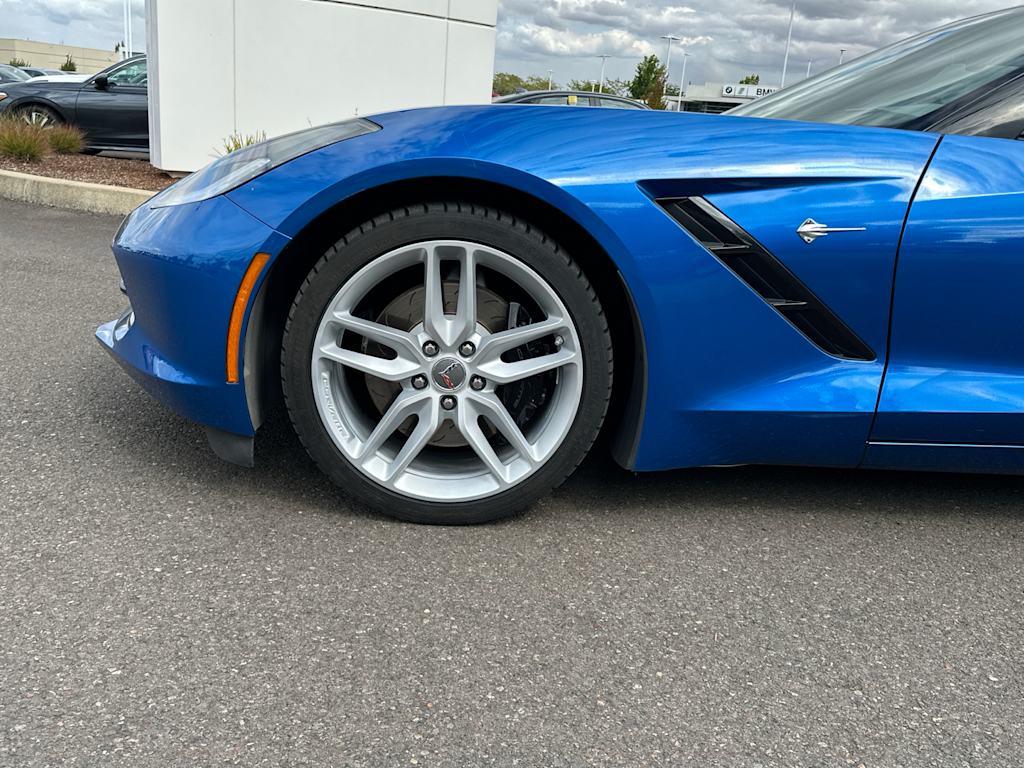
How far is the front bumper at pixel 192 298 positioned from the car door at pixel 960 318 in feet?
4.83

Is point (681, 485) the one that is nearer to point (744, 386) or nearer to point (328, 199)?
point (744, 386)

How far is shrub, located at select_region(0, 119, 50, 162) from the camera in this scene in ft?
27.4

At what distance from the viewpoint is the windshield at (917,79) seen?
87.6 inches

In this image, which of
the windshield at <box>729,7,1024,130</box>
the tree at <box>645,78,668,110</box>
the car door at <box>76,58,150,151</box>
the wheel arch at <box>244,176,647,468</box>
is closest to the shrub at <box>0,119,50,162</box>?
the car door at <box>76,58,150,151</box>

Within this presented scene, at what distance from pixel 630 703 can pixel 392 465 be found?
86 cm

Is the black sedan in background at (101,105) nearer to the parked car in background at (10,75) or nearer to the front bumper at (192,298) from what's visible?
the parked car in background at (10,75)

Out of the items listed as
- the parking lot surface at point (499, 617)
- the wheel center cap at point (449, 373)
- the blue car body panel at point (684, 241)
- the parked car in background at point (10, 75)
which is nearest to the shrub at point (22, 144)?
the parking lot surface at point (499, 617)

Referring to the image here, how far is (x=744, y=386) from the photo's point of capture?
6.94ft

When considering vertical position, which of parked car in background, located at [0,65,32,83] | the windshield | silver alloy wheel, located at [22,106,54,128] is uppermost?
the windshield

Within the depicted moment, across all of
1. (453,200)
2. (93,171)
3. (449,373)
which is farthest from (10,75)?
(449,373)

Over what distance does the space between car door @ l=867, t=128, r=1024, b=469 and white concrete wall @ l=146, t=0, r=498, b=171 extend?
25.6 feet

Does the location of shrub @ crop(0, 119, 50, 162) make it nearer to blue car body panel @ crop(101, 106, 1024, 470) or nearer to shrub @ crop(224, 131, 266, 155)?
shrub @ crop(224, 131, 266, 155)

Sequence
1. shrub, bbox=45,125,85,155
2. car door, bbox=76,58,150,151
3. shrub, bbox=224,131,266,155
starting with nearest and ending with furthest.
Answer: shrub, bbox=224,131,266,155 → shrub, bbox=45,125,85,155 → car door, bbox=76,58,150,151

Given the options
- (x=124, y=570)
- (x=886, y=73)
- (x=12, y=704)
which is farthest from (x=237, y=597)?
(x=886, y=73)
